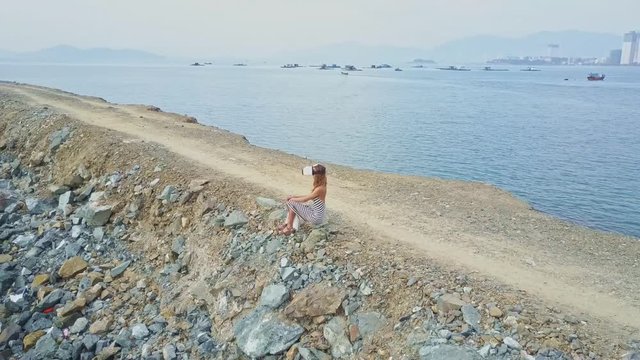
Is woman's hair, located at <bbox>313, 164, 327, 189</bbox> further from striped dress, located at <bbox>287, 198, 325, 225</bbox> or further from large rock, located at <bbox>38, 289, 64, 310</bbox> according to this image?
large rock, located at <bbox>38, 289, 64, 310</bbox>

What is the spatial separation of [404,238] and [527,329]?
15.1 ft

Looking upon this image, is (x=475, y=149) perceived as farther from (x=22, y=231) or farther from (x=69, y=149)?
(x=22, y=231)

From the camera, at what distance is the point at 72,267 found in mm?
15930

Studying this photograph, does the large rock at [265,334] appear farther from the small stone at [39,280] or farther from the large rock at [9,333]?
the small stone at [39,280]

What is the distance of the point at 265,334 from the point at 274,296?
959mm

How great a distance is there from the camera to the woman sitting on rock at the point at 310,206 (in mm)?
13320

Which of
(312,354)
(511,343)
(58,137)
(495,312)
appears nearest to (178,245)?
(312,354)

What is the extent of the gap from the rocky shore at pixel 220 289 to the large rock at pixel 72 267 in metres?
0.04

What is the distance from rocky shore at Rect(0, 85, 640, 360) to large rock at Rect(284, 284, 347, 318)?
1.0 inches

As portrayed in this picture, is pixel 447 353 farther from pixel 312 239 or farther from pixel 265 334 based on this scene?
pixel 312 239

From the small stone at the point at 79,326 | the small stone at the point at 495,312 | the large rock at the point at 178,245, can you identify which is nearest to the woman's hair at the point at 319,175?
the large rock at the point at 178,245

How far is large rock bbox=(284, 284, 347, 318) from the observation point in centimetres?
1152

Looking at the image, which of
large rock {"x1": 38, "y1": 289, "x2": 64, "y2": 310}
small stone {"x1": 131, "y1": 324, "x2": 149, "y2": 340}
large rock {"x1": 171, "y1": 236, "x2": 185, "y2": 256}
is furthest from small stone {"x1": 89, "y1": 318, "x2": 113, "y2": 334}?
large rock {"x1": 171, "y1": 236, "x2": 185, "y2": 256}

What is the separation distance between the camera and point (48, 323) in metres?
13.9
